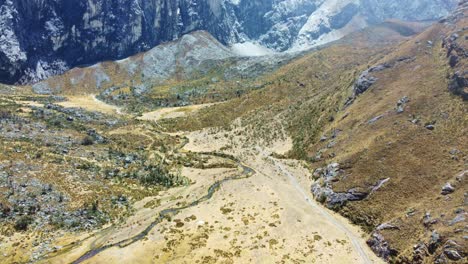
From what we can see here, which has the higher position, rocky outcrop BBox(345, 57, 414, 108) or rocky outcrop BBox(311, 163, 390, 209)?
rocky outcrop BBox(345, 57, 414, 108)

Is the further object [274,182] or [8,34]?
[8,34]

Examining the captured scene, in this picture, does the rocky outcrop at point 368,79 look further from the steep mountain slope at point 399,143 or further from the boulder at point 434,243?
the boulder at point 434,243

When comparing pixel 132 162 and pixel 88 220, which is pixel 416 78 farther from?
pixel 88 220

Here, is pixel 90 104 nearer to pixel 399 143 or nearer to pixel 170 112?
pixel 170 112

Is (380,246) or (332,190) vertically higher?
(332,190)

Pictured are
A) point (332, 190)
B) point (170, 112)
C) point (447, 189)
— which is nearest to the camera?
point (447, 189)

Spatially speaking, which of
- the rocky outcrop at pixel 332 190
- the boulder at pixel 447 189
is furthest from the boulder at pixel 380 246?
the boulder at pixel 447 189

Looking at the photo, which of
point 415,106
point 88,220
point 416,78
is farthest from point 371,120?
point 88,220

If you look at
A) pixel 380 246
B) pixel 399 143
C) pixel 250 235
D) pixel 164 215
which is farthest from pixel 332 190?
pixel 164 215

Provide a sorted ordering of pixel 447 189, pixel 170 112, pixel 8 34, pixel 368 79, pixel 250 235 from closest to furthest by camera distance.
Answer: pixel 447 189, pixel 250 235, pixel 368 79, pixel 170 112, pixel 8 34

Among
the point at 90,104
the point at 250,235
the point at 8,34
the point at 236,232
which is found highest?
the point at 8,34

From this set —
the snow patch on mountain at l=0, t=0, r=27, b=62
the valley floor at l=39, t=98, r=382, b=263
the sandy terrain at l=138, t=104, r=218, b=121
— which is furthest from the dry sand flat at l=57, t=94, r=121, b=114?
the valley floor at l=39, t=98, r=382, b=263

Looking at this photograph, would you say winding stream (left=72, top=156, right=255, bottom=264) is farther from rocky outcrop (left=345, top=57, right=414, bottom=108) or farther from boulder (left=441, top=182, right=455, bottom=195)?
boulder (left=441, top=182, right=455, bottom=195)
